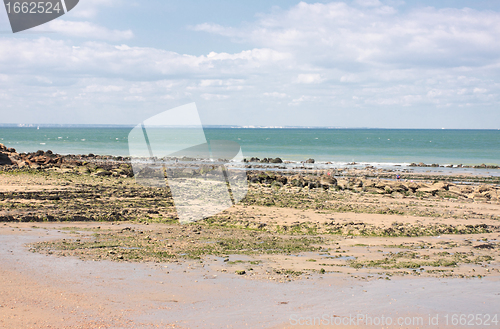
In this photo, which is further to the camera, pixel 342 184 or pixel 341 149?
pixel 341 149

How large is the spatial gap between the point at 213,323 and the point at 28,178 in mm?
20794

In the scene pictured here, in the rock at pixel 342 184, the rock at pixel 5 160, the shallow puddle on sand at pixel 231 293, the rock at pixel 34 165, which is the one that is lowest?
the shallow puddle on sand at pixel 231 293

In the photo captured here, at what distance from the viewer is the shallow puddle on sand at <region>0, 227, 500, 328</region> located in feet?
21.0

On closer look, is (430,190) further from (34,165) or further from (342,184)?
Result: (34,165)

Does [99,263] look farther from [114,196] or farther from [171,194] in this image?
[171,194]

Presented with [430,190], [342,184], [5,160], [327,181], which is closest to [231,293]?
[342,184]

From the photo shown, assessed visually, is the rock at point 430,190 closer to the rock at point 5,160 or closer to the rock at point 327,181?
the rock at point 327,181

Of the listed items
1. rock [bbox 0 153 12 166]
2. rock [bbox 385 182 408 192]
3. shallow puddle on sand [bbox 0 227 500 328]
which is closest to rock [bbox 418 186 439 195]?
rock [bbox 385 182 408 192]

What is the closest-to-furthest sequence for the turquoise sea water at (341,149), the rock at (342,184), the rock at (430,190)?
1. the rock at (430,190)
2. the rock at (342,184)
3. the turquoise sea water at (341,149)

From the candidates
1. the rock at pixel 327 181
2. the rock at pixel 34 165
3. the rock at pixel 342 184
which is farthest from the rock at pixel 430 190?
the rock at pixel 34 165

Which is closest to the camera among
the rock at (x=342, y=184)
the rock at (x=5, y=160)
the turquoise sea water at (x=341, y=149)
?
the rock at (x=342, y=184)

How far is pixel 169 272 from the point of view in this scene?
8.25 metres

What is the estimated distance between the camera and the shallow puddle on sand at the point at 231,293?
640cm

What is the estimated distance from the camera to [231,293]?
7.23m
